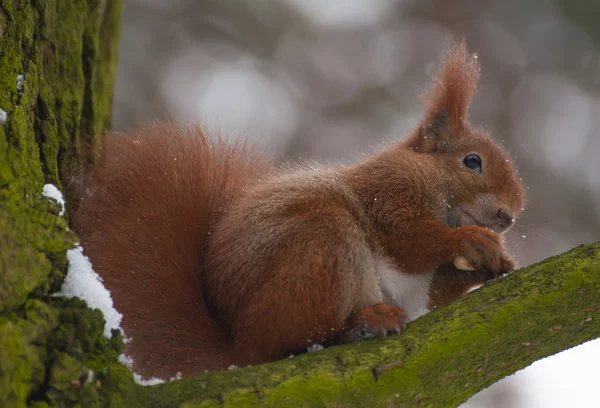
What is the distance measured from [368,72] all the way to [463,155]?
220cm

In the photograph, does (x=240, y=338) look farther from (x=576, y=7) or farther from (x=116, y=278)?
(x=576, y=7)

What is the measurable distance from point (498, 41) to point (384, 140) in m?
2.12

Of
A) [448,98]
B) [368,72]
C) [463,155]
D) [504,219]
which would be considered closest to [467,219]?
[504,219]

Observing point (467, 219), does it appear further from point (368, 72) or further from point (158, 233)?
point (368, 72)

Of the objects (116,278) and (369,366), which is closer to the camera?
(369,366)

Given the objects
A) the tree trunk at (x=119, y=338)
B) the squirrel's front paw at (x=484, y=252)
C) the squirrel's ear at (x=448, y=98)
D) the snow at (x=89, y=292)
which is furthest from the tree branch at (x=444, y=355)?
the squirrel's ear at (x=448, y=98)

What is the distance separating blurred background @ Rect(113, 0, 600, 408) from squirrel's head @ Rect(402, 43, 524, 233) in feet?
5.56

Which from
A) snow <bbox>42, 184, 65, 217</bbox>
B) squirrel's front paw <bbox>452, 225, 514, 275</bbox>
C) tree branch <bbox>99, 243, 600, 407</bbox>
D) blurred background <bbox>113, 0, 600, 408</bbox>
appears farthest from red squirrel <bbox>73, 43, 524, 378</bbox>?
blurred background <bbox>113, 0, 600, 408</bbox>

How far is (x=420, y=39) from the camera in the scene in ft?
13.6

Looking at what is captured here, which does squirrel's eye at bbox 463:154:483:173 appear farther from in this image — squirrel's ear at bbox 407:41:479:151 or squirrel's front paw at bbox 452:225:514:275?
squirrel's front paw at bbox 452:225:514:275

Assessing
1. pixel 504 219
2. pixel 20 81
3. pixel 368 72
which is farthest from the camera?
pixel 368 72

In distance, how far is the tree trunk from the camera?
0.94 meters

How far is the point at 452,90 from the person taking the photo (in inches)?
81.4

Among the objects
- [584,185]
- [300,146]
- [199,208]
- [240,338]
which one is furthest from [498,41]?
[240,338]
